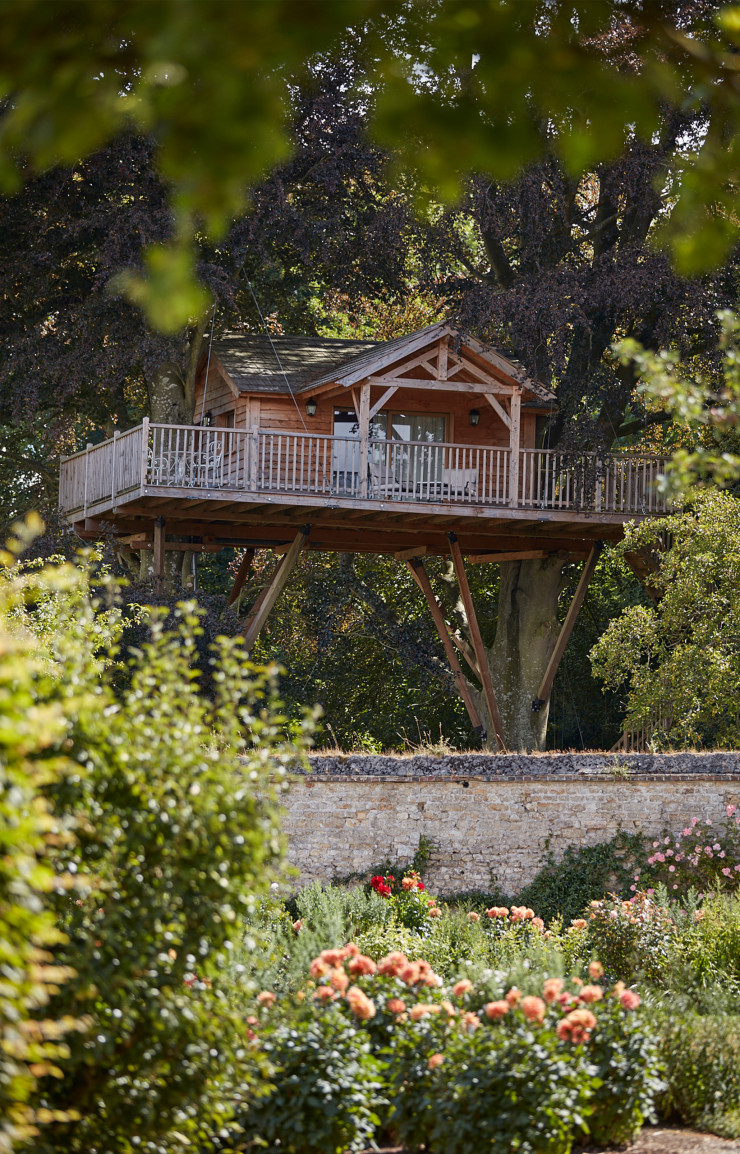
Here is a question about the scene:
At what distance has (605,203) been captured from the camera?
24.0m

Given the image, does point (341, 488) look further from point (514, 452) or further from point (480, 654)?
point (480, 654)

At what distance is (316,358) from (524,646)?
21.9 ft

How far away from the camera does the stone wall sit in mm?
14289

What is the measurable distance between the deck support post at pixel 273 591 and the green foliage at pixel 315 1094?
47.9 feet

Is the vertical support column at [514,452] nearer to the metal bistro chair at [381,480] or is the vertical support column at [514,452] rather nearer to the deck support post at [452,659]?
the metal bistro chair at [381,480]

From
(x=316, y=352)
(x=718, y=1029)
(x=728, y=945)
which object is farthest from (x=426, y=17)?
(x=316, y=352)

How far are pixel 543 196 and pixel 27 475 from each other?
13789 mm

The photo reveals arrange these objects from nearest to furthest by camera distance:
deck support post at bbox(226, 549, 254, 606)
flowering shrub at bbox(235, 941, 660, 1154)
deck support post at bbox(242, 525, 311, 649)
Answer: flowering shrub at bbox(235, 941, 660, 1154) < deck support post at bbox(242, 525, 311, 649) < deck support post at bbox(226, 549, 254, 606)

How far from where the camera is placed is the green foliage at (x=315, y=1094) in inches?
233

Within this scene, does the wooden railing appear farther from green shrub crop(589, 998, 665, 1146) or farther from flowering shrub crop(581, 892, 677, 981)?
green shrub crop(589, 998, 665, 1146)

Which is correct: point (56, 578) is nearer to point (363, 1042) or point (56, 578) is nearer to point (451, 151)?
point (363, 1042)

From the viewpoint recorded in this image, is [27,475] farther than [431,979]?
Yes

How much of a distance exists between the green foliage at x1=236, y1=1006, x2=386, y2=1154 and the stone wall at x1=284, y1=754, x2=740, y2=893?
802cm

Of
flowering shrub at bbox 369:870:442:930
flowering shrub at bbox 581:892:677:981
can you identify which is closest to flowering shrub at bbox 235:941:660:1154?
flowering shrub at bbox 581:892:677:981
